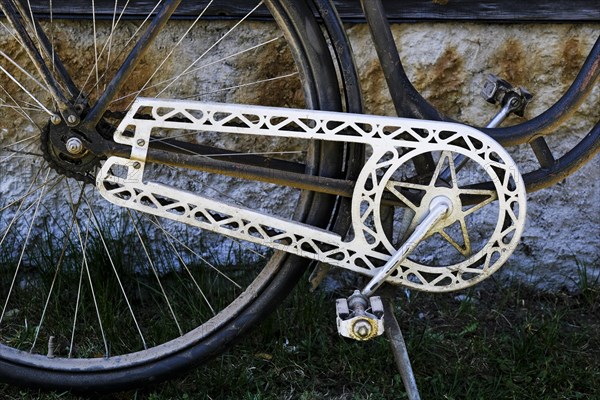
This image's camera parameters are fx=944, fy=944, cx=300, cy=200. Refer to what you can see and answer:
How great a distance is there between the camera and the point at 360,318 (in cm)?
236

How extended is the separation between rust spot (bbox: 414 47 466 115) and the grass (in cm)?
66

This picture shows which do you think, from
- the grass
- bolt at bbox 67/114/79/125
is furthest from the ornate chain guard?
the grass

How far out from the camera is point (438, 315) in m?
3.13

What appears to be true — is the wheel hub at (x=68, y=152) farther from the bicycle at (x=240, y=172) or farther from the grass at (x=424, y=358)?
the grass at (x=424, y=358)

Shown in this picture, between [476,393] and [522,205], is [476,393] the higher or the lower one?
the lower one

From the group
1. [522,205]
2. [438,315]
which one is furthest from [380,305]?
[438,315]

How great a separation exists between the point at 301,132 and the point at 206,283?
0.93 m

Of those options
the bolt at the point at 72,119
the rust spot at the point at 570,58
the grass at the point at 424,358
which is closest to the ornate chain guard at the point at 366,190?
the bolt at the point at 72,119

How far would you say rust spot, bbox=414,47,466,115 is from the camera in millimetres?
3049

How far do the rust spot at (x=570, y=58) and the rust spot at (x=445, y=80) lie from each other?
0.32 meters

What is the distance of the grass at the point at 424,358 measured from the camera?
9.00ft

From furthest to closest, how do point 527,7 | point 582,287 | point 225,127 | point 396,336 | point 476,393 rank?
point 582,287
point 527,7
point 476,393
point 396,336
point 225,127

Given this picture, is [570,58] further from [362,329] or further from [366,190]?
[362,329]

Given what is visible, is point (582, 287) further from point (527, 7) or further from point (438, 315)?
point (527, 7)
